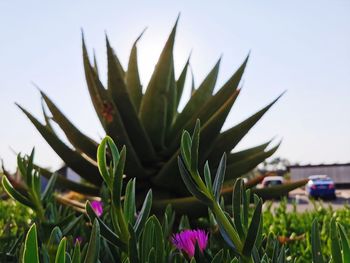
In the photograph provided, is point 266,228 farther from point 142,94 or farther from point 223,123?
point 142,94

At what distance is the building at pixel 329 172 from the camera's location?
35281 mm

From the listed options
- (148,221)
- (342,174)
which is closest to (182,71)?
(148,221)

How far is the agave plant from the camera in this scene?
2396 mm

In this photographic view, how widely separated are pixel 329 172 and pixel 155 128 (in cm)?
3500

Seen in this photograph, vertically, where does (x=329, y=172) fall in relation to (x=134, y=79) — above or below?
above

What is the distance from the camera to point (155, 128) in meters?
2.69

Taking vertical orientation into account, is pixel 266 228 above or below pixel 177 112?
below

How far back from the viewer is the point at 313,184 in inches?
896

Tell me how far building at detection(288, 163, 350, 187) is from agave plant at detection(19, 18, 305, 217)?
33.6m

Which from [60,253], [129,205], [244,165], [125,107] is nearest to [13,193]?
[129,205]

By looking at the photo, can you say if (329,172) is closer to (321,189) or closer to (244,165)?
(321,189)

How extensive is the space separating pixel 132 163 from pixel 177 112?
64 centimetres

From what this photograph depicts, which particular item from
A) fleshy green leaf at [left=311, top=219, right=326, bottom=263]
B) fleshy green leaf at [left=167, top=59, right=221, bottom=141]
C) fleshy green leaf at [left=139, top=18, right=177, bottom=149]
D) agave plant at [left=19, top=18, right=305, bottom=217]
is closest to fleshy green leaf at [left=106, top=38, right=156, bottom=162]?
agave plant at [left=19, top=18, right=305, bottom=217]

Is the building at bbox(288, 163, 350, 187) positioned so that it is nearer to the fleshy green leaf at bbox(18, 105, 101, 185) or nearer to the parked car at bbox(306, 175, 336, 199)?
the parked car at bbox(306, 175, 336, 199)
